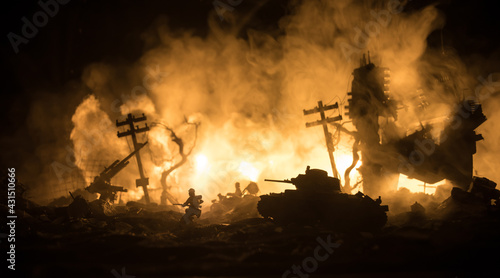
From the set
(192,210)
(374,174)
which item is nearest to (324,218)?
(192,210)

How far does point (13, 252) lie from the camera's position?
9812mm

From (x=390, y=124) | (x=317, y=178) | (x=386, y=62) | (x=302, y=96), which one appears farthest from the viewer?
(x=302, y=96)

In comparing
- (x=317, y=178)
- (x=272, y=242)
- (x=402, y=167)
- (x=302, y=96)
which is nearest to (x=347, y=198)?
(x=317, y=178)

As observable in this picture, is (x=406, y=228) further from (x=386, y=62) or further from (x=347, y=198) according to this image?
(x=386, y=62)

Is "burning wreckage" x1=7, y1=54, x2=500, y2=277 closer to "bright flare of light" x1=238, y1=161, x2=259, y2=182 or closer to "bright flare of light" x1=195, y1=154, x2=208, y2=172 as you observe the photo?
"bright flare of light" x1=238, y1=161, x2=259, y2=182

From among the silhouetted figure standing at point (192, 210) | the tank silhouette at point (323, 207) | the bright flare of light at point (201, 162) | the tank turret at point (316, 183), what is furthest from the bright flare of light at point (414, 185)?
the bright flare of light at point (201, 162)

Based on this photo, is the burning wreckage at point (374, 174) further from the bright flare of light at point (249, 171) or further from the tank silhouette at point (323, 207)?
the bright flare of light at point (249, 171)

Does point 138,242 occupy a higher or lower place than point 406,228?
higher

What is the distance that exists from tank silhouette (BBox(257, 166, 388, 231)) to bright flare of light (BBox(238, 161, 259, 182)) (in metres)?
12.1

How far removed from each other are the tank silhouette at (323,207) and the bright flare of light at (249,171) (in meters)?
12.1

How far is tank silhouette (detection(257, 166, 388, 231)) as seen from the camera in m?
12.1

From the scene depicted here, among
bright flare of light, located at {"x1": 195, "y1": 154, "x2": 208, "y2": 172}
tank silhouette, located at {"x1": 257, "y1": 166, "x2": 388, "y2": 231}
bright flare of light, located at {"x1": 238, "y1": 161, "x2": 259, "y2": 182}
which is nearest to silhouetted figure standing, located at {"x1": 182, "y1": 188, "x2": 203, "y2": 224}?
tank silhouette, located at {"x1": 257, "y1": 166, "x2": 388, "y2": 231}

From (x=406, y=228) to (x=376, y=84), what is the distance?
10.7 metres

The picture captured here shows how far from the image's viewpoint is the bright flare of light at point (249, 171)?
26.5 metres
